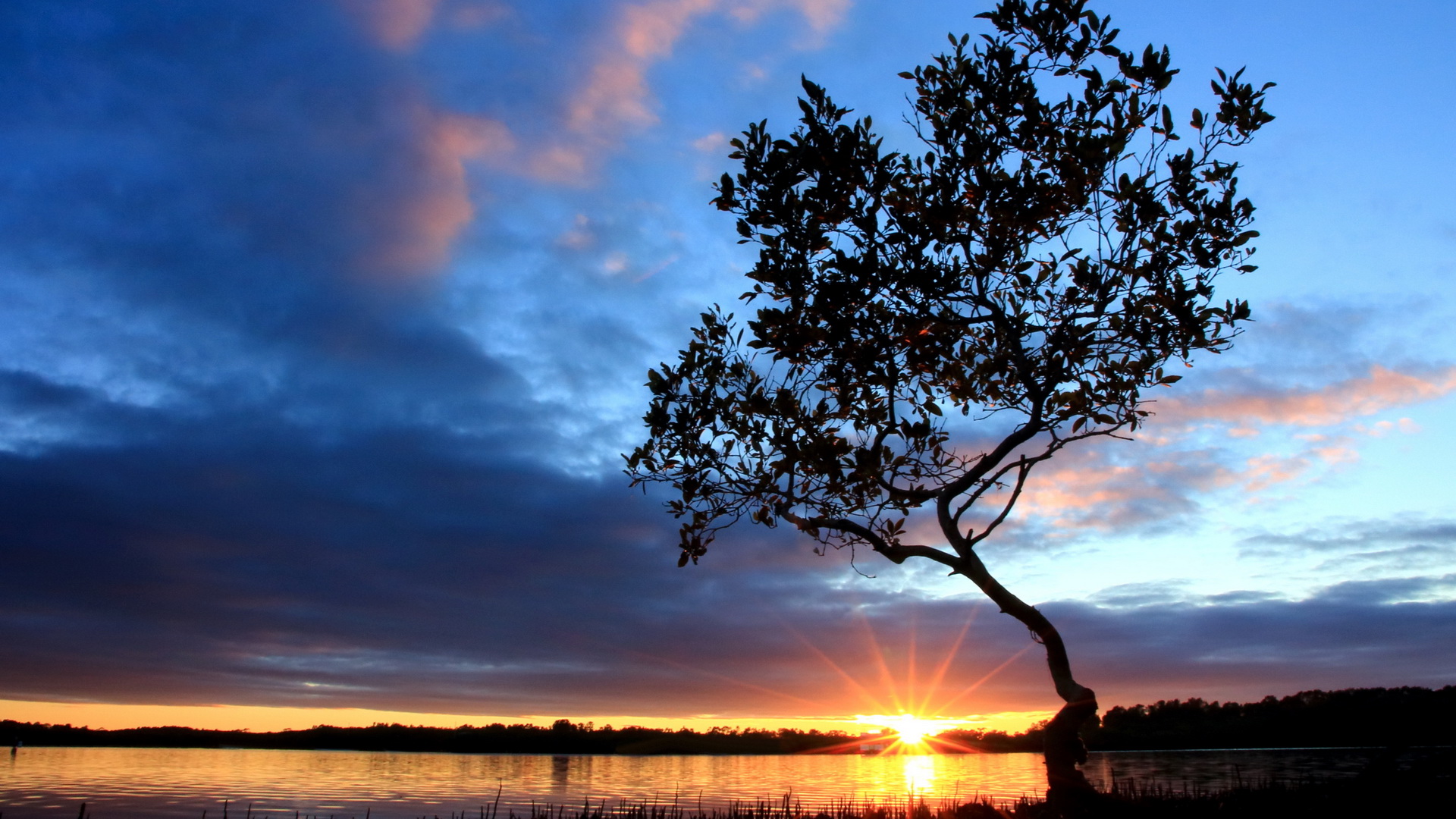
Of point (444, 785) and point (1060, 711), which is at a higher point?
point (1060, 711)

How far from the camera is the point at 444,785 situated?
2827 inches

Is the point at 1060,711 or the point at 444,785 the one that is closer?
the point at 1060,711

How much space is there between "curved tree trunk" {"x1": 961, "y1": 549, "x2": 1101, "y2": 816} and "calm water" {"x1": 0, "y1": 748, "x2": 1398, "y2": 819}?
52.9 feet

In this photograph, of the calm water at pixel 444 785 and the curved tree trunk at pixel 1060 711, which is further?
the calm water at pixel 444 785

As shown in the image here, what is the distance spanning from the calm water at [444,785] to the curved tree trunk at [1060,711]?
16111 mm

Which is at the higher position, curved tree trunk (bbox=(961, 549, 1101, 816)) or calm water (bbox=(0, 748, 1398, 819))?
curved tree trunk (bbox=(961, 549, 1101, 816))

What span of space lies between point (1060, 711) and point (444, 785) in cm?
6990

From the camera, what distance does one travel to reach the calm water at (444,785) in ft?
146

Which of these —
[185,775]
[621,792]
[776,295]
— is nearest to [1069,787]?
[776,295]

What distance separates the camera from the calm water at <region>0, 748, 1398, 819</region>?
4456 cm

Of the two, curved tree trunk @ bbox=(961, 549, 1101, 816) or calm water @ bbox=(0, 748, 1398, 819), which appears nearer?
curved tree trunk @ bbox=(961, 549, 1101, 816)

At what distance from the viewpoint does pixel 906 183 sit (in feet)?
45.9

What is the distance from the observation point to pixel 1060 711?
14.3m

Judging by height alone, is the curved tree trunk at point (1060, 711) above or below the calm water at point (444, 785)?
above
